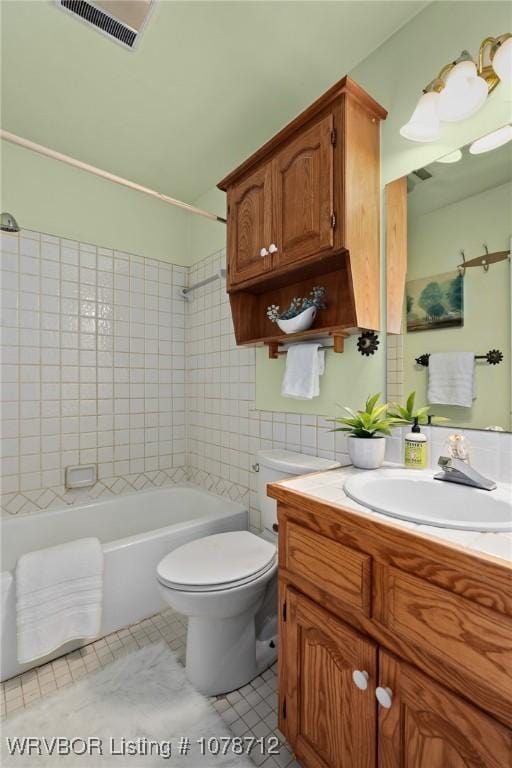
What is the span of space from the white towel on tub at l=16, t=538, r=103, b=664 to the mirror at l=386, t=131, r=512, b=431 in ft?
4.84

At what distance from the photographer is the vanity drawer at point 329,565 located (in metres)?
0.81

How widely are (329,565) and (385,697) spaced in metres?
0.27

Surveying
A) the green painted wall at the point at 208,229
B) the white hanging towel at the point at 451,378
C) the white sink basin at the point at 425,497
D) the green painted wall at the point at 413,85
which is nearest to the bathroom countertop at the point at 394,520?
the white sink basin at the point at 425,497

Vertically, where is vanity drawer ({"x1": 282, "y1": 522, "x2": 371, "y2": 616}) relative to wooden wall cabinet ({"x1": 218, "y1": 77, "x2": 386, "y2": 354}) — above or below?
below

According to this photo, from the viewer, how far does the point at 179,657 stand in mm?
1522

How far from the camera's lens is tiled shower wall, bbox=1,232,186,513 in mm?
2033

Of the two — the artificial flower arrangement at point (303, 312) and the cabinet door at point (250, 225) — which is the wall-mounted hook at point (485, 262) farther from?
the cabinet door at point (250, 225)

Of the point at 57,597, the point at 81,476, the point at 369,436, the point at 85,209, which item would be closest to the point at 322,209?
the point at 369,436

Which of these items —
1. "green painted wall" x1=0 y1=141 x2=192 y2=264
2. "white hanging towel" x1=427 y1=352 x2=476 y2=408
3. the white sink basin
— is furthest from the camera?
"green painted wall" x1=0 y1=141 x2=192 y2=264

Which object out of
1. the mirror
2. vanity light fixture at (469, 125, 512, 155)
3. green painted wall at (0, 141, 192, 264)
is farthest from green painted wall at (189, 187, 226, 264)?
vanity light fixture at (469, 125, 512, 155)

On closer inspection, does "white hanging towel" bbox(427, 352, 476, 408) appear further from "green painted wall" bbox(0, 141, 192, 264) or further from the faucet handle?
"green painted wall" bbox(0, 141, 192, 264)

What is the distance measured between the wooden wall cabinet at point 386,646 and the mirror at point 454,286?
0.60 meters

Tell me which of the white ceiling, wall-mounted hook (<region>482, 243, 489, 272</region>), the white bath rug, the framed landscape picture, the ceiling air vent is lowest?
the white bath rug

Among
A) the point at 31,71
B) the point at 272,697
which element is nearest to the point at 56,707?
the point at 272,697
